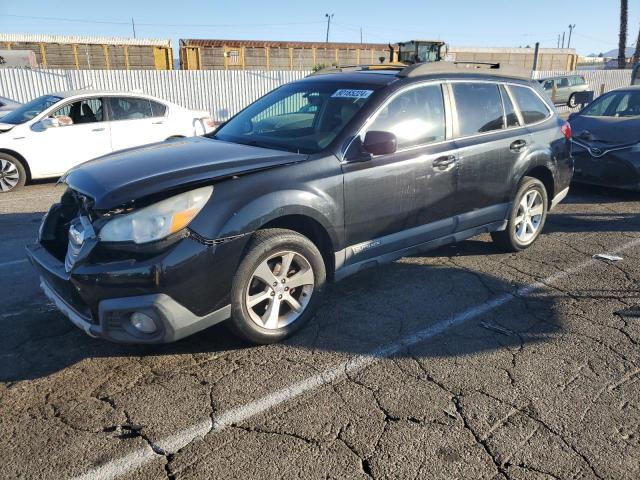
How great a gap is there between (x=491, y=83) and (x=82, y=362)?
4094 mm

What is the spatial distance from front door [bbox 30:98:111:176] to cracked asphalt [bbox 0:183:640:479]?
184 inches

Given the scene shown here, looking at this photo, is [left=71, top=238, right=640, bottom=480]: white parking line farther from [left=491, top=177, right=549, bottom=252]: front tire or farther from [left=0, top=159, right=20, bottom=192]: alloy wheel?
[left=0, top=159, right=20, bottom=192]: alloy wheel

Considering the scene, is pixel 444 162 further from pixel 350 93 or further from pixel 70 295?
pixel 70 295

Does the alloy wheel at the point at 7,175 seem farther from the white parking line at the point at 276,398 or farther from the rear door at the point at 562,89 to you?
the rear door at the point at 562,89

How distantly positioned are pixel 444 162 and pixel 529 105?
1.66 meters

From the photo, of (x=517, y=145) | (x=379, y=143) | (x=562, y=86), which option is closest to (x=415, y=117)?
(x=379, y=143)

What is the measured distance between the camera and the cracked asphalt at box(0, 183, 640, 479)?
8.16ft

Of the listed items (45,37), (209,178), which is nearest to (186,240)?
(209,178)

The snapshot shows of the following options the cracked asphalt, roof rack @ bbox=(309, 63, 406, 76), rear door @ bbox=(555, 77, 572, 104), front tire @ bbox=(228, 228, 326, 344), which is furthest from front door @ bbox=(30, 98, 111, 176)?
rear door @ bbox=(555, 77, 572, 104)

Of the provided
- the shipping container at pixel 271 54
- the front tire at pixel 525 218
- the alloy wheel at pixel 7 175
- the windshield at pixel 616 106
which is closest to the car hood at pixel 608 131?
the windshield at pixel 616 106

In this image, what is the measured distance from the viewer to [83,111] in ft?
29.6

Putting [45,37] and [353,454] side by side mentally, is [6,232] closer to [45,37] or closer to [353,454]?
[353,454]

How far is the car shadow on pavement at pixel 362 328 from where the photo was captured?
3.41m

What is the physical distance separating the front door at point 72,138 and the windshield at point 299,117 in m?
5.18
